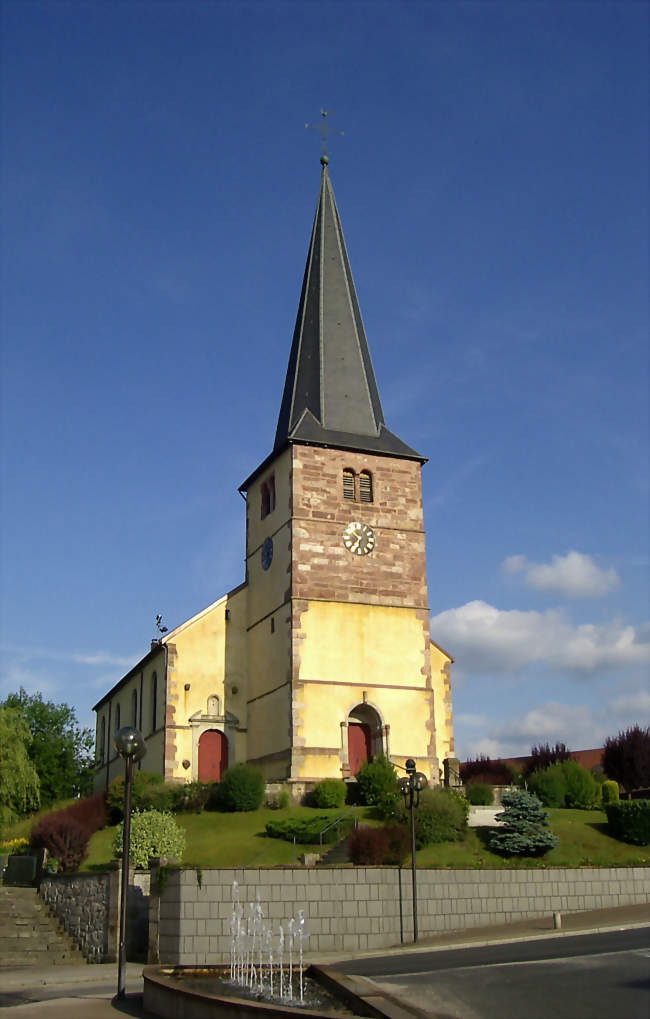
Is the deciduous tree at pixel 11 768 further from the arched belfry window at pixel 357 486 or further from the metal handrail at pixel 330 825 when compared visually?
the arched belfry window at pixel 357 486

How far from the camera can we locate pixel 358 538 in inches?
1494

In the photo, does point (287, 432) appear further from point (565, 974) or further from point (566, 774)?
point (565, 974)

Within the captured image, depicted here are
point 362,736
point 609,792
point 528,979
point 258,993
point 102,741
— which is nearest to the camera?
point 258,993

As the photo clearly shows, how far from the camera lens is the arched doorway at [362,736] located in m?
35.4

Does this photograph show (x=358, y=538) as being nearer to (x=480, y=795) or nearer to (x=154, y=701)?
(x=480, y=795)

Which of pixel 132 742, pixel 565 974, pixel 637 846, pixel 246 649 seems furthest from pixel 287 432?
pixel 565 974

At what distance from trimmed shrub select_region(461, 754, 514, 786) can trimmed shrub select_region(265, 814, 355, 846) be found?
1117cm

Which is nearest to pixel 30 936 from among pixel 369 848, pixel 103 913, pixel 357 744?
pixel 103 913

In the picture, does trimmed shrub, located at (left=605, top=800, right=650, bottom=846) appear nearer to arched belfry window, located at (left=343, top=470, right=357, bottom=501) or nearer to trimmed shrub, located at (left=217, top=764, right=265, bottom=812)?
trimmed shrub, located at (left=217, top=764, right=265, bottom=812)

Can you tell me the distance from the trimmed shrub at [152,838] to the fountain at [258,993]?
Answer: 753 centimetres

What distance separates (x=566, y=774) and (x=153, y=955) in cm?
1987

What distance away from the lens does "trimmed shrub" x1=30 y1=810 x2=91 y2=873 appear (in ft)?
86.1

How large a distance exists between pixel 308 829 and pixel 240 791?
4375 mm

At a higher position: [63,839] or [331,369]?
[331,369]
